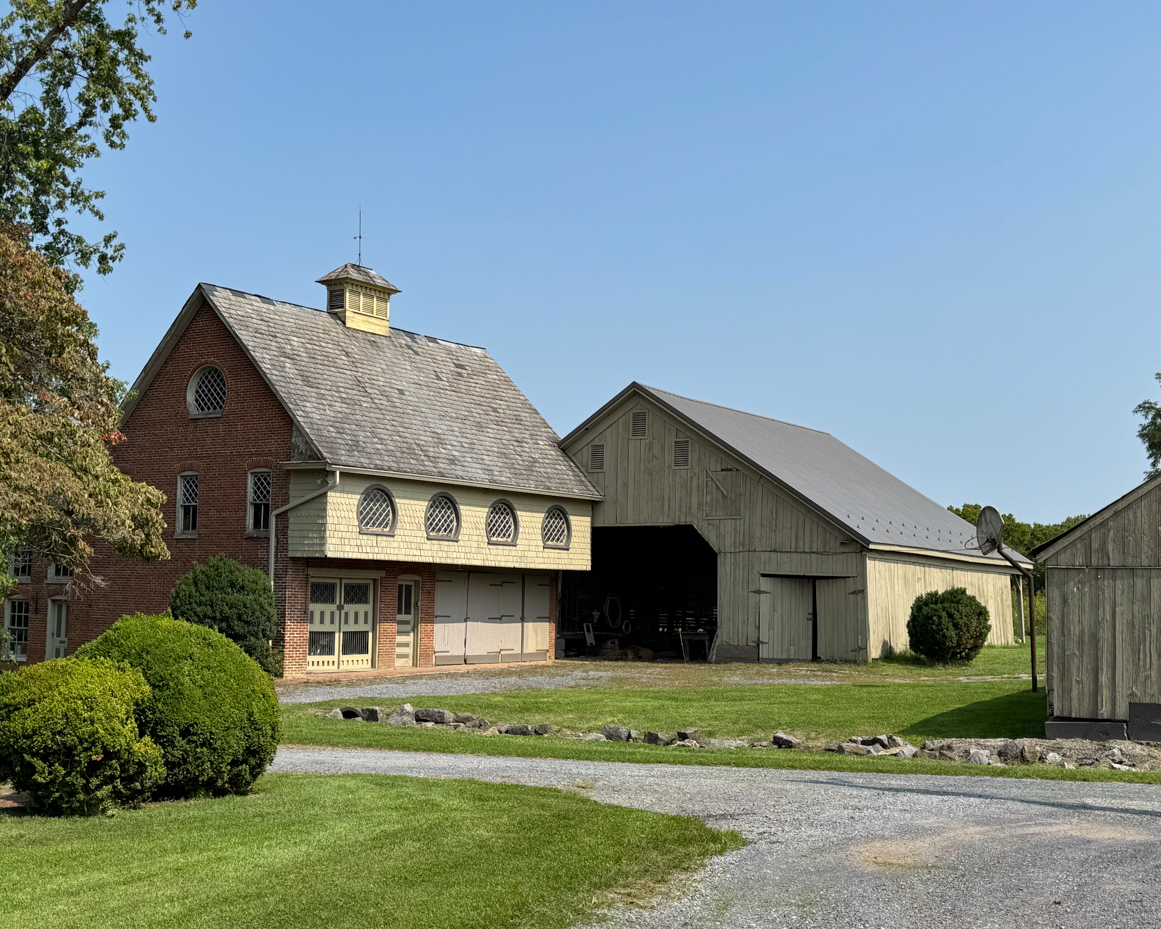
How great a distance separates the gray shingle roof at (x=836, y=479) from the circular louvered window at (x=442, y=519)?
7.09 metres

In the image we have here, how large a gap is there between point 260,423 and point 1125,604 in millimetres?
19118

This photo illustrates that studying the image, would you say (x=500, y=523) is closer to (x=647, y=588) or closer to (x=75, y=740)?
(x=647, y=588)

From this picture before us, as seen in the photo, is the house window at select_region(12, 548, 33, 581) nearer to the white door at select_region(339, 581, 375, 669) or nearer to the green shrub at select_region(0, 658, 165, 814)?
the white door at select_region(339, 581, 375, 669)

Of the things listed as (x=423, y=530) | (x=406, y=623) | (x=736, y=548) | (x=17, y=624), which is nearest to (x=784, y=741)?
(x=423, y=530)

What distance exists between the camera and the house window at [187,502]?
101ft

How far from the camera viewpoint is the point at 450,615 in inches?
1289

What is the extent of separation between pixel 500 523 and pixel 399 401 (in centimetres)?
402

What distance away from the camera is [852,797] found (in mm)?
12234

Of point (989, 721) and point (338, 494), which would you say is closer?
point (989, 721)

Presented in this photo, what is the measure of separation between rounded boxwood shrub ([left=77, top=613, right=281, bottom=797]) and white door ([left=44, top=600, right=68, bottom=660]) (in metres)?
22.9

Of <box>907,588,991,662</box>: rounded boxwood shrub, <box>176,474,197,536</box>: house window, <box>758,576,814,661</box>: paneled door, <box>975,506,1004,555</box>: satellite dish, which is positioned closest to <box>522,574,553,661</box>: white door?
<box>758,576,814,661</box>: paneled door

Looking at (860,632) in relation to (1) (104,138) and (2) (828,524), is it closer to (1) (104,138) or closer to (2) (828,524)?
(2) (828,524)

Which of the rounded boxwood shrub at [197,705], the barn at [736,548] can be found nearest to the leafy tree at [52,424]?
the rounded boxwood shrub at [197,705]

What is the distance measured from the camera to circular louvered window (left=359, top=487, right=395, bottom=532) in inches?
1142
